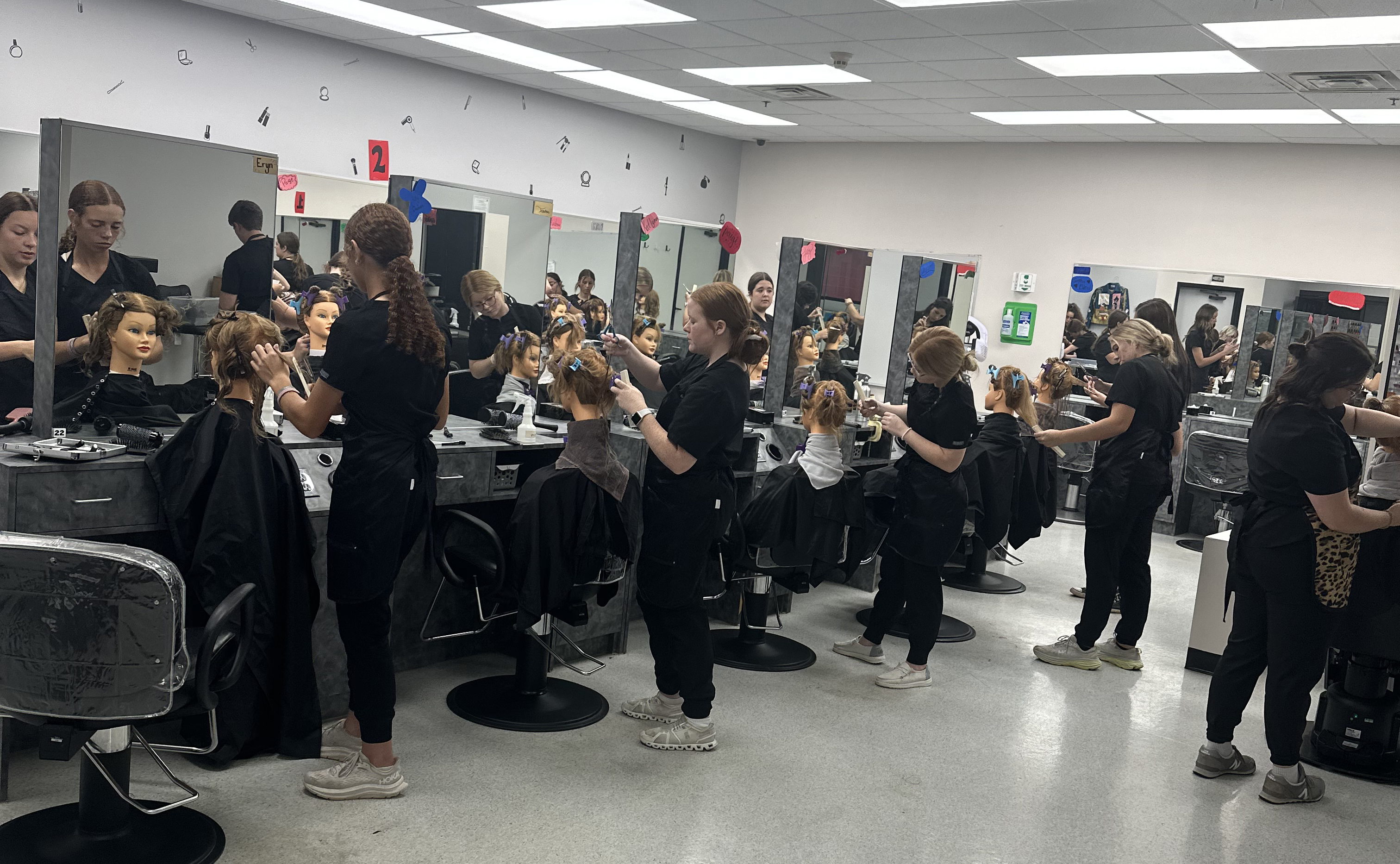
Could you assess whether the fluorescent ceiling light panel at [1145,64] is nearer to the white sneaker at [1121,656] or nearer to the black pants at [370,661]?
the white sneaker at [1121,656]

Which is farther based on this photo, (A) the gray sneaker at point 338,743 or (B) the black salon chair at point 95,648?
(A) the gray sneaker at point 338,743

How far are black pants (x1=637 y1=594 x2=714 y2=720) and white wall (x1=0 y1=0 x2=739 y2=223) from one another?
2.27 meters

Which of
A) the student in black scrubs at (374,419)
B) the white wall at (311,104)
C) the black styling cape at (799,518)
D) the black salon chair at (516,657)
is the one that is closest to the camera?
the student in black scrubs at (374,419)

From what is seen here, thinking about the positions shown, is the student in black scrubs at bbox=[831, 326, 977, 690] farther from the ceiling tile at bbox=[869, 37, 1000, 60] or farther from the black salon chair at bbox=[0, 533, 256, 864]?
the ceiling tile at bbox=[869, 37, 1000, 60]

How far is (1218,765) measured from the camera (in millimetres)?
3400

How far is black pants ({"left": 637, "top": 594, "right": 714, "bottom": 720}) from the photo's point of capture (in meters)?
3.12

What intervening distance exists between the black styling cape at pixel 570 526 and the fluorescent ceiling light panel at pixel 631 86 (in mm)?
4756

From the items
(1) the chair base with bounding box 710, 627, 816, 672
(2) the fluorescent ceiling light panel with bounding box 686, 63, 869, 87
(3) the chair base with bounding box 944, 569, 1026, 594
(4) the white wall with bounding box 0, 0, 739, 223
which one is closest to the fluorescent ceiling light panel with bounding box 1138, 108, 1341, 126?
(2) the fluorescent ceiling light panel with bounding box 686, 63, 869, 87

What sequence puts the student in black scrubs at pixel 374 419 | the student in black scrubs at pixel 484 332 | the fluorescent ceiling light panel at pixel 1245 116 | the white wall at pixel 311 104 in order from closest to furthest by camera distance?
the student in black scrubs at pixel 374 419 < the student in black scrubs at pixel 484 332 < the white wall at pixel 311 104 < the fluorescent ceiling light panel at pixel 1245 116

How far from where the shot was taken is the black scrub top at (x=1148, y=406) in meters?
4.18

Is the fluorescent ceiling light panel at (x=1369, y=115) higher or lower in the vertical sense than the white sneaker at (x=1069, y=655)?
higher

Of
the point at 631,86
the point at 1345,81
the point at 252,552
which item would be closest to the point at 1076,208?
the point at 1345,81

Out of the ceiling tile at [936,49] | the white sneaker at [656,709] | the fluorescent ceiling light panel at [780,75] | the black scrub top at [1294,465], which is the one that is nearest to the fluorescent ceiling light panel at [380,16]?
the fluorescent ceiling light panel at [780,75]

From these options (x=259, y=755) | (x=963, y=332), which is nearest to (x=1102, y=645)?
(x=963, y=332)
